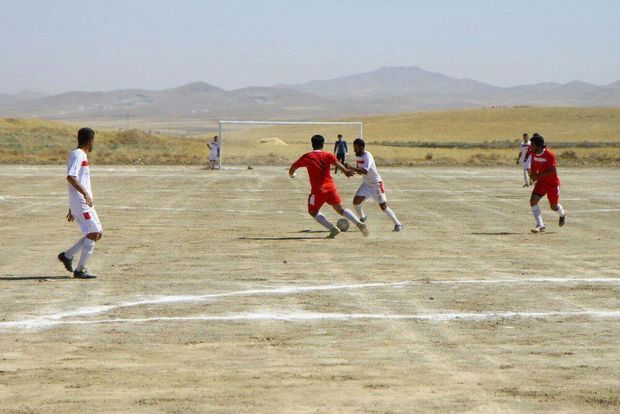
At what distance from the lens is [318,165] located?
18.8 m

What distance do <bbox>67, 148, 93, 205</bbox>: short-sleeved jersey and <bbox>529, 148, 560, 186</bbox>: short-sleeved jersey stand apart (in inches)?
388

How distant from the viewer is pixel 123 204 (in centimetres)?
2828

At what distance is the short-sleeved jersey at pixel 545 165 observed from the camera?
2064cm

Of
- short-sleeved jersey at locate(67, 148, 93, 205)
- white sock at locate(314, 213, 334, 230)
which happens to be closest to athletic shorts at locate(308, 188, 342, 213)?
white sock at locate(314, 213, 334, 230)

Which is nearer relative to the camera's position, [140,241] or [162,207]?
[140,241]

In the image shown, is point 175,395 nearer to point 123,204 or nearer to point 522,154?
point 123,204

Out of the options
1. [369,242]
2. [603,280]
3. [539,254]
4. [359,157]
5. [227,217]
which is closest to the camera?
[603,280]

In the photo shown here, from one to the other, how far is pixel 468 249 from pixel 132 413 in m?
11.0

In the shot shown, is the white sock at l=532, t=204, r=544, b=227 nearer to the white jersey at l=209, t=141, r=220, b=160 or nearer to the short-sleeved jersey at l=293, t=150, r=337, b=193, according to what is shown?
the short-sleeved jersey at l=293, t=150, r=337, b=193

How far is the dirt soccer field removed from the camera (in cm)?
795

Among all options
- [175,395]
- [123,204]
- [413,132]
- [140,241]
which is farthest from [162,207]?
[413,132]

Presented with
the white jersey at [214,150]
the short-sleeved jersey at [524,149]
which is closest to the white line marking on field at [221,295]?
the short-sleeved jersey at [524,149]

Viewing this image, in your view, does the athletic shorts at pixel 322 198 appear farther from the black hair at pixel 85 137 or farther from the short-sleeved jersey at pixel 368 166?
the black hair at pixel 85 137

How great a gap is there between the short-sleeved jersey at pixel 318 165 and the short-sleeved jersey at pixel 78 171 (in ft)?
18.9
